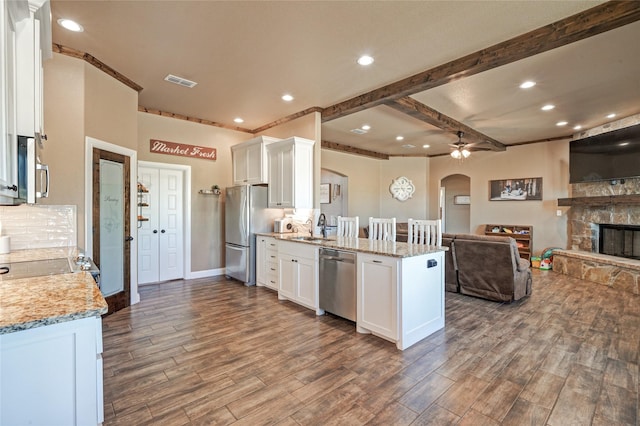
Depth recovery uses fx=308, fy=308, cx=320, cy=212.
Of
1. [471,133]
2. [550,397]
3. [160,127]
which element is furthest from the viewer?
[471,133]

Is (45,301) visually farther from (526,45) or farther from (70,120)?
(526,45)

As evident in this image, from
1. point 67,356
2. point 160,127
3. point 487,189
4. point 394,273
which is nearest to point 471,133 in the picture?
point 487,189

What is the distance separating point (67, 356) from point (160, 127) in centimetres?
489

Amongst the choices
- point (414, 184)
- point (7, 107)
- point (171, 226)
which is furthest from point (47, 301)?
point (414, 184)

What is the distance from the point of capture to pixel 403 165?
29.4ft

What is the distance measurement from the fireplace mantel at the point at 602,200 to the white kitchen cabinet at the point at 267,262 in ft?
19.9

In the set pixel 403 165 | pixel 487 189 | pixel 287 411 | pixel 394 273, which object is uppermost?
pixel 403 165

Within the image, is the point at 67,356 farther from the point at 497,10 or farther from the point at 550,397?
the point at 497,10

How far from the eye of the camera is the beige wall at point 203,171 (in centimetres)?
529

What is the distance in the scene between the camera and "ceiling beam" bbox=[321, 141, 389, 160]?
297 inches

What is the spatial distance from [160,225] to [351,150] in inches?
191

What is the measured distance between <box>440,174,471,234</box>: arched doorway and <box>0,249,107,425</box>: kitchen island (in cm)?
951

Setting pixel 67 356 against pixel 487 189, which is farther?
pixel 487 189

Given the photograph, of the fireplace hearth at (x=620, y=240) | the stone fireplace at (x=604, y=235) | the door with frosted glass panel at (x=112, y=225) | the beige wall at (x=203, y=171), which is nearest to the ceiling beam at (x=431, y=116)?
the stone fireplace at (x=604, y=235)
